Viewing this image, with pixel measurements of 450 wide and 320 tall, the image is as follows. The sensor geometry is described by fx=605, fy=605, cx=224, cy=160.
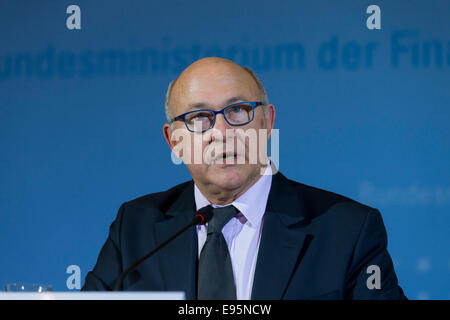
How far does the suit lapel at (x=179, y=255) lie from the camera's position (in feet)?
6.15

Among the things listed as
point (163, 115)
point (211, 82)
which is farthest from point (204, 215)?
point (163, 115)

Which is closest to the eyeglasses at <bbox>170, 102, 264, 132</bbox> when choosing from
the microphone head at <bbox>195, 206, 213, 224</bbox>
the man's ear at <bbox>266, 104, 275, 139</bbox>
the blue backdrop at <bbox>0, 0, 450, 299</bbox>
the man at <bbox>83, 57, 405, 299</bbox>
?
the man at <bbox>83, 57, 405, 299</bbox>

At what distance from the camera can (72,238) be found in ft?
10.0

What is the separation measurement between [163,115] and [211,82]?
105 centimetres

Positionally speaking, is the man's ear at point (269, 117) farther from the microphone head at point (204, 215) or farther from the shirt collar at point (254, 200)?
the microphone head at point (204, 215)

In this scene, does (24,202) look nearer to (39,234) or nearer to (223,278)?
(39,234)

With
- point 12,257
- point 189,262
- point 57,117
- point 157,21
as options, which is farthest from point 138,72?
point 189,262

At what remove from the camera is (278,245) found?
1881 millimetres

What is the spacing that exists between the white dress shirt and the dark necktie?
0.14ft

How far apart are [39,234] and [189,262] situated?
4.84 ft

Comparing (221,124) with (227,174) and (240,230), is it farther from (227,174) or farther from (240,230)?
(240,230)

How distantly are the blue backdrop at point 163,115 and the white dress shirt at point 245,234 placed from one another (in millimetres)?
837

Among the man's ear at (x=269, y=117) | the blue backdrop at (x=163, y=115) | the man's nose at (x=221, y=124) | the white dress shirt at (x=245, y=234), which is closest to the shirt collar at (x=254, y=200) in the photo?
the white dress shirt at (x=245, y=234)

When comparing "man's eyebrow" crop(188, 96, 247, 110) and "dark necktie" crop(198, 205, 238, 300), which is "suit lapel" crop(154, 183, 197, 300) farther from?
"man's eyebrow" crop(188, 96, 247, 110)
